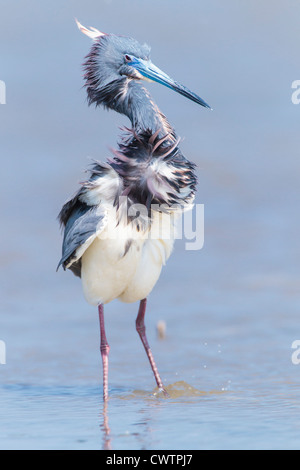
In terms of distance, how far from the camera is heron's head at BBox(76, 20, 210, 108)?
855 centimetres

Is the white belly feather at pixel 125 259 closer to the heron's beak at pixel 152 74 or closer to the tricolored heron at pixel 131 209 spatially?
the tricolored heron at pixel 131 209

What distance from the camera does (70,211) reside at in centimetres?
828

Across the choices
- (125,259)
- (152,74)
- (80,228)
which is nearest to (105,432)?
(125,259)

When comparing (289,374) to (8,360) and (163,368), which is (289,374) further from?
(8,360)

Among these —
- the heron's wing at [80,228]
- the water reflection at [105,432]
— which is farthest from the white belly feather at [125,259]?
the water reflection at [105,432]

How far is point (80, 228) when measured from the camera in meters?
7.82

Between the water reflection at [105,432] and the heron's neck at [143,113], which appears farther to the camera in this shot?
the heron's neck at [143,113]

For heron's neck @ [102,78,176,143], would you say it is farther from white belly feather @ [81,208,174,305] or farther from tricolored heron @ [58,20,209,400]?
white belly feather @ [81,208,174,305]

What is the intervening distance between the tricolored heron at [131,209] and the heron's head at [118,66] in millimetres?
192

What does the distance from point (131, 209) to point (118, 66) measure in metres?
1.61

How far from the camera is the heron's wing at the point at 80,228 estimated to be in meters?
7.68

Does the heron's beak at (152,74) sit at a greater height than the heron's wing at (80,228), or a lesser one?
greater
